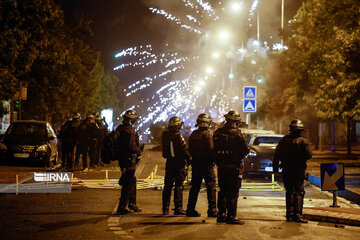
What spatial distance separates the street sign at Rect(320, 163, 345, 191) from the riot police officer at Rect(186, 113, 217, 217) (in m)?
2.83

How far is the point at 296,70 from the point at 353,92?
7401 millimetres

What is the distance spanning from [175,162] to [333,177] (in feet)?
11.4

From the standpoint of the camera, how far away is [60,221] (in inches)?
351

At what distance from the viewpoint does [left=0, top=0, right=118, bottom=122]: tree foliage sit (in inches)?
819

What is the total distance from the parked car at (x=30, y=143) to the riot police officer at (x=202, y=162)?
11.3 meters

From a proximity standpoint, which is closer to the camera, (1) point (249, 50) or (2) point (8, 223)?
(2) point (8, 223)

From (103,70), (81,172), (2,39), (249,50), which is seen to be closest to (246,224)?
(81,172)

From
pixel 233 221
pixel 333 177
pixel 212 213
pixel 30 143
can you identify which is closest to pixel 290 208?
pixel 233 221

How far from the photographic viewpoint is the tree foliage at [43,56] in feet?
68.2

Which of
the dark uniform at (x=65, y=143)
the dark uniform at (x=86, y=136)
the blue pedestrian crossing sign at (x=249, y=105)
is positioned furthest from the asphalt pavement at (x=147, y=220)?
the blue pedestrian crossing sign at (x=249, y=105)

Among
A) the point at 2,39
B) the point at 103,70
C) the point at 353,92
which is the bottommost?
the point at 353,92

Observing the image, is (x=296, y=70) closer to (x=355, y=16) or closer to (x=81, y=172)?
(x=355, y=16)

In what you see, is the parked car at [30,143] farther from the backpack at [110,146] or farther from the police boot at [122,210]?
the police boot at [122,210]

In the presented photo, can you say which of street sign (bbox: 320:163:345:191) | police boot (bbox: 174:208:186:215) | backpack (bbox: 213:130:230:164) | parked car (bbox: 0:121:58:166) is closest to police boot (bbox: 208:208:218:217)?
police boot (bbox: 174:208:186:215)
